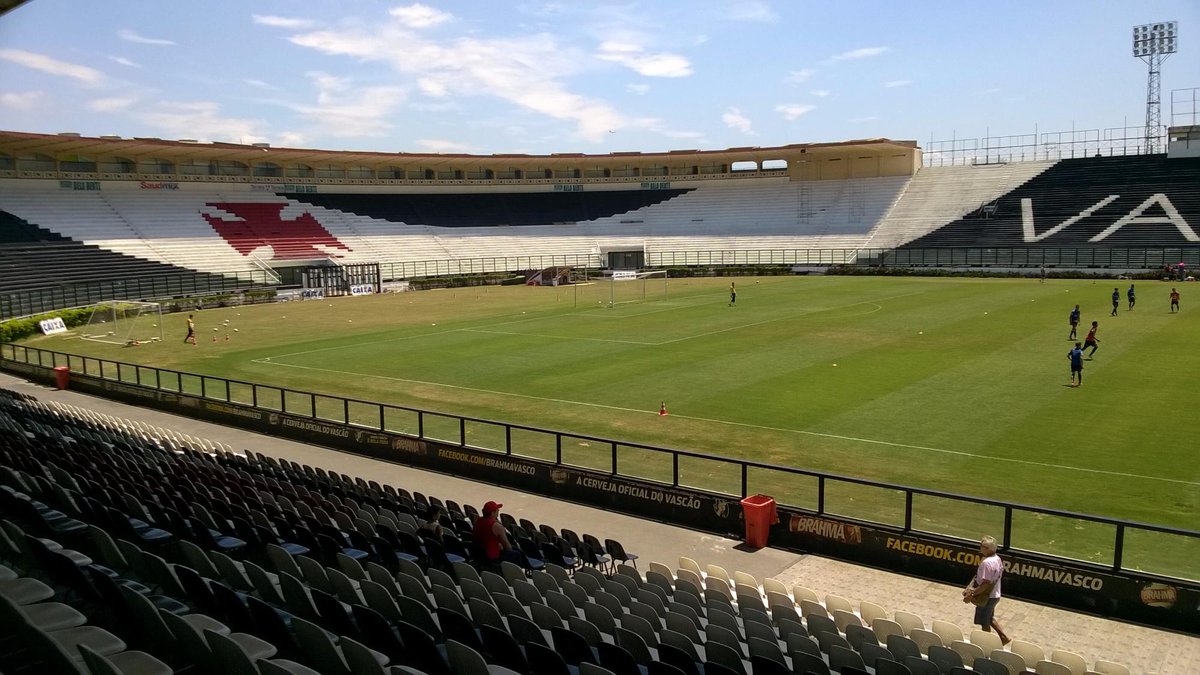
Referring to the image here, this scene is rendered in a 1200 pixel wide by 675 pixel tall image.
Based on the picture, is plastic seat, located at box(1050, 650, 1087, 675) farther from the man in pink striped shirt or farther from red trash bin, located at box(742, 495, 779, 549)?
red trash bin, located at box(742, 495, 779, 549)

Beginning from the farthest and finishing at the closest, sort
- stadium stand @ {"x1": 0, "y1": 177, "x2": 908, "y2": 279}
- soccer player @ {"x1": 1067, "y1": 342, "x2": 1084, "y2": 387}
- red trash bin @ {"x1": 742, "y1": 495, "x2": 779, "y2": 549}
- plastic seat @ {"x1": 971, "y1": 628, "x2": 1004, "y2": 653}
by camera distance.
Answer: stadium stand @ {"x1": 0, "y1": 177, "x2": 908, "y2": 279} < soccer player @ {"x1": 1067, "y1": 342, "x2": 1084, "y2": 387} < red trash bin @ {"x1": 742, "y1": 495, "x2": 779, "y2": 549} < plastic seat @ {"x1": 971, "y1": 628, "x2": 1004, "y2": 653}

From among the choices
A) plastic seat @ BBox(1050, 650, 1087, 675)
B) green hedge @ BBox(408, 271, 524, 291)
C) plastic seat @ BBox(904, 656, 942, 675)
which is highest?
green hedge @ BBox(408, 271, 524, 291)

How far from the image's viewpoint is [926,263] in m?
76.1

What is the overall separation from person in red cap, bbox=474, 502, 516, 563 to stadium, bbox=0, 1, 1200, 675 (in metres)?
0.11

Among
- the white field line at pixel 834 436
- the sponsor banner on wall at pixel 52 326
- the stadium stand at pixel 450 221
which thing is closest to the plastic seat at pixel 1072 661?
the white field line at pixel 834 436

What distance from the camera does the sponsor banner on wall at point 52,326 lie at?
43406mm

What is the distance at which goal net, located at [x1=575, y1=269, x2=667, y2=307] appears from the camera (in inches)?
2160

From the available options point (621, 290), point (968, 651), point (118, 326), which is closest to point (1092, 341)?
point (968, 651)

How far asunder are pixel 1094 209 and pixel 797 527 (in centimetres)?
7589

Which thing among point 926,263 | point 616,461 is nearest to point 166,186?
point 926,263

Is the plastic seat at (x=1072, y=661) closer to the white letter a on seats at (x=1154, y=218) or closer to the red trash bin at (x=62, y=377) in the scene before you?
the red trash bin at (x=62, y=377)

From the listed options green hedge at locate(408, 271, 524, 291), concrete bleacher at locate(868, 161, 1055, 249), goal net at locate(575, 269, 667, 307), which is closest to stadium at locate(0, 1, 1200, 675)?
goal net at locate(575, 269, 667, 307)

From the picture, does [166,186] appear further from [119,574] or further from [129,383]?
[119,574]

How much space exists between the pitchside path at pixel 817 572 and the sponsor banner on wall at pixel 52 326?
103 ft
